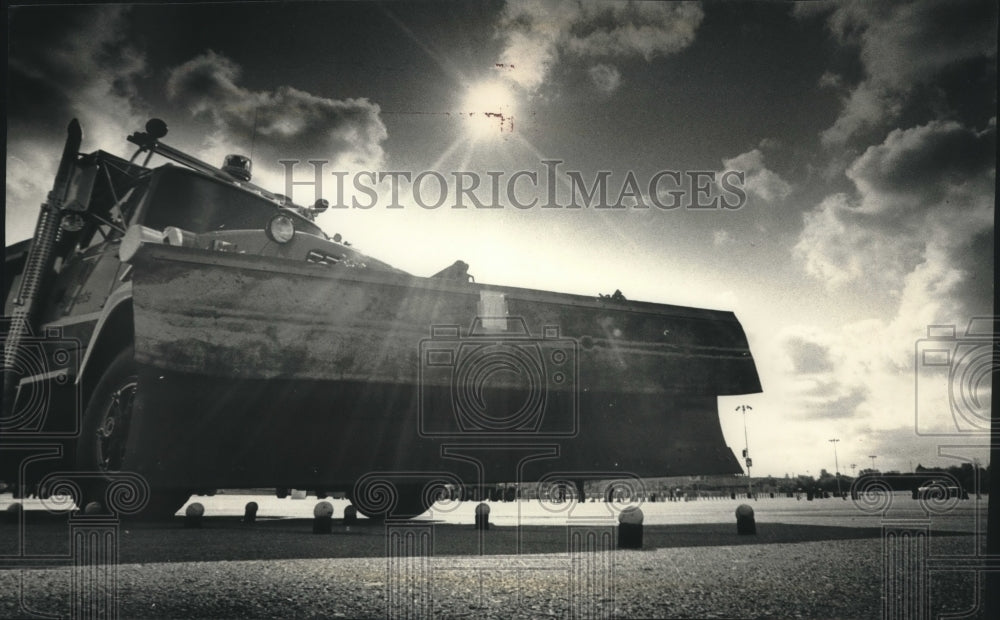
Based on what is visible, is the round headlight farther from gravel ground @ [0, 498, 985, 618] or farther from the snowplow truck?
gravel ground @ [0, 498, 985, 618]

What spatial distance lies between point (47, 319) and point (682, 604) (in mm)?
5371

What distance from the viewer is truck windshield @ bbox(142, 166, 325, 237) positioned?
5.58m

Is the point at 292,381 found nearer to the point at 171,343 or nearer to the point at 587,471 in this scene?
the point at 171,343

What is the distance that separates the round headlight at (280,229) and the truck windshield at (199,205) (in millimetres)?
915

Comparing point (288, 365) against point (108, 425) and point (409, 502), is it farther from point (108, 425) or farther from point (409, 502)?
point (409, 502)

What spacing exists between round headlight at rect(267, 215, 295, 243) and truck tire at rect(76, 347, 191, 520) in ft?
3.83

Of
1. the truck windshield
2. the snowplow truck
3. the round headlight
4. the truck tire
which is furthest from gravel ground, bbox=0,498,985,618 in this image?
the truck windshield

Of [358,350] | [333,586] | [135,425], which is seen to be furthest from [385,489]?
[333,586]

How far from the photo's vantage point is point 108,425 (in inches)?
183

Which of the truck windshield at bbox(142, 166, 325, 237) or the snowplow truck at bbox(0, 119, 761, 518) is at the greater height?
the truck windshield at bbox(142, 166, 325, 237)

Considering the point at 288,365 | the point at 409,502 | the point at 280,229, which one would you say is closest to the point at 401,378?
the point at 288,365

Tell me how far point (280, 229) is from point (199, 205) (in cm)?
106

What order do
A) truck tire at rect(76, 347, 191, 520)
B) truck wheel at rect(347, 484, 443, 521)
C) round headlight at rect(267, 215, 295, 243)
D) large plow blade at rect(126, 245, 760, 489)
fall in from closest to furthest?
1. large plow blade at rect(126, 245, 760, 489)
2. truck tire at rect(76, 347, 191, 520)
3. round headlight at rect(267, 215, 295, 243)
4. truck wheel at rect(347, 484, 443, 521)

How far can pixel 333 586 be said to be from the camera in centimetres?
285
